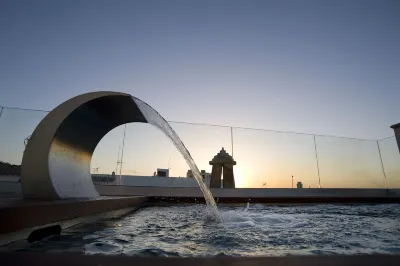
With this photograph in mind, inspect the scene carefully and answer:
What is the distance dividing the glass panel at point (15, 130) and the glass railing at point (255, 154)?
25 millimetres

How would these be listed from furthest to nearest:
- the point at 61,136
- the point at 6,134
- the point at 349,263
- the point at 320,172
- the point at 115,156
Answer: the point at 320,172 < the point at 115,156 < the point at 6,134 < the point at 61,136 < the point at 349,263

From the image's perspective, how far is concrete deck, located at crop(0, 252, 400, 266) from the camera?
728 millimetres

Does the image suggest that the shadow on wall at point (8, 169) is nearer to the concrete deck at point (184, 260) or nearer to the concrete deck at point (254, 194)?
the concrete deck at point (254, 194)

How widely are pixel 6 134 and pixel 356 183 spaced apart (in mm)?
12386

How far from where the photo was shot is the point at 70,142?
282cm

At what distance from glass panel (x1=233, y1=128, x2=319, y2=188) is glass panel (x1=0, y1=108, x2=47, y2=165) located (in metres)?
6.69

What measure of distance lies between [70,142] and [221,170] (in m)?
5.59

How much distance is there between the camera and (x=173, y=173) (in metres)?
8.27

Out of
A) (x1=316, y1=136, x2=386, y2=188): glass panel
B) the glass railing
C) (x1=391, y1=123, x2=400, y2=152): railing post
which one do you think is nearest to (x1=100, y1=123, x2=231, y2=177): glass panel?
the glass railing

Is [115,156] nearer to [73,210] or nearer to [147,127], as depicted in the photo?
[147,127]

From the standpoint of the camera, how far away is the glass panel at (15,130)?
605cm

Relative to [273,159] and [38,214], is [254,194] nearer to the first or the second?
[273,159]

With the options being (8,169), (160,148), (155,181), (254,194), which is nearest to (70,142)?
(8,169)

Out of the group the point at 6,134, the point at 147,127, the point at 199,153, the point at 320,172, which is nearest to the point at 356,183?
the point at 320,172
